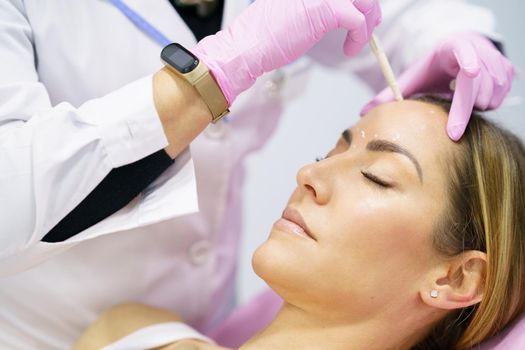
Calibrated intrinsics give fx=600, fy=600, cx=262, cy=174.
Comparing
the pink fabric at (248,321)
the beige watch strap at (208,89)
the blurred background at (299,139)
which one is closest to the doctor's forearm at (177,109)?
the beige watch strap at (208,89)

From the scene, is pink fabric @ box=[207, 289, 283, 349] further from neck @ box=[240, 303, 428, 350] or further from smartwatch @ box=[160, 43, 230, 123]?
smartwatch @ box=[160, 43, 230, 123]

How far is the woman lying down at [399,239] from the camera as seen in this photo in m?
1.04

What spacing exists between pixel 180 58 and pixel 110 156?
192 mm

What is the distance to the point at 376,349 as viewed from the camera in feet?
3.71

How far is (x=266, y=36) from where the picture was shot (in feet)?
3.35

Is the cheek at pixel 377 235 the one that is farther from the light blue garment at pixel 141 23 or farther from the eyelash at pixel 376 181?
the light blue garment at pixel 141 23

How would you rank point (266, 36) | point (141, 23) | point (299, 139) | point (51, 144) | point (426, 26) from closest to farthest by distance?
point (51, 144), point (266, 36), point (141, 23), point (426, 26), point (299, 139)

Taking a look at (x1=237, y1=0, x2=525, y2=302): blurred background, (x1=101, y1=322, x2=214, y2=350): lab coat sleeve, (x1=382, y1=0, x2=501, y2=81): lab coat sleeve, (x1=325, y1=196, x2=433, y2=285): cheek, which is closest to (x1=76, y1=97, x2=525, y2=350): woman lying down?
(x1=325, y1=196, x2=433, y2=285): cheek

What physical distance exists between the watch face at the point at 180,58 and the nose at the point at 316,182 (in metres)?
0.30

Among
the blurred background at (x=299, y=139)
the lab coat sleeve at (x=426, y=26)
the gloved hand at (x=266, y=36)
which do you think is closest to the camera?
the gloved hand at (x=266, y=36)

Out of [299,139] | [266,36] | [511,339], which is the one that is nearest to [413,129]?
[266,36]

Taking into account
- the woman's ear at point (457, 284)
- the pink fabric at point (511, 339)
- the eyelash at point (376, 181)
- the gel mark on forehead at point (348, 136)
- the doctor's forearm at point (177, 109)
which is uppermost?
the doctor's forearm at point (177, 109)

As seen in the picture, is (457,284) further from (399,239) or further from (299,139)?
(299,139)

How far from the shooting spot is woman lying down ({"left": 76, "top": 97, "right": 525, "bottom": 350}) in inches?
41.1
